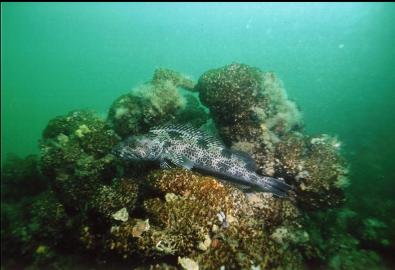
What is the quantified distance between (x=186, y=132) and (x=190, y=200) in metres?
2.01

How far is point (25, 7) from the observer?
53375mm

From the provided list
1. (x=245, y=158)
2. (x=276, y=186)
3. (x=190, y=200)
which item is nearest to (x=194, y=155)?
(x=245, y=158)

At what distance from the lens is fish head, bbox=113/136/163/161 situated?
616 centimetres

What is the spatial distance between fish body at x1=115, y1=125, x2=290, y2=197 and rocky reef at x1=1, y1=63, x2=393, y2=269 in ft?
1.31

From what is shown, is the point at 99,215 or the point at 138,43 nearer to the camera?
the point at 99,215

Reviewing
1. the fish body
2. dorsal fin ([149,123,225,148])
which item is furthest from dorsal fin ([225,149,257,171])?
dorsal fin ([149,123,225,148])

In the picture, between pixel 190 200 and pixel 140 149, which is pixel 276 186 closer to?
pixel 190 200

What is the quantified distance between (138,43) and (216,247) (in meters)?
145

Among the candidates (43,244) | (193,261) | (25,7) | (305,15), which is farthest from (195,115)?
(305,15)

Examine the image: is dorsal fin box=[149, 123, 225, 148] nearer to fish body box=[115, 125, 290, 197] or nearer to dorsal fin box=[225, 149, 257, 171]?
fish body box=[115, 125, 290, 197]

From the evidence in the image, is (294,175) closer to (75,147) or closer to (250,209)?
(250,209)

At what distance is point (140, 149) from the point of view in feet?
20.3

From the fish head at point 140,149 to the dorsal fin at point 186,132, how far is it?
32cm

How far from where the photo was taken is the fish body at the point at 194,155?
6035mm
